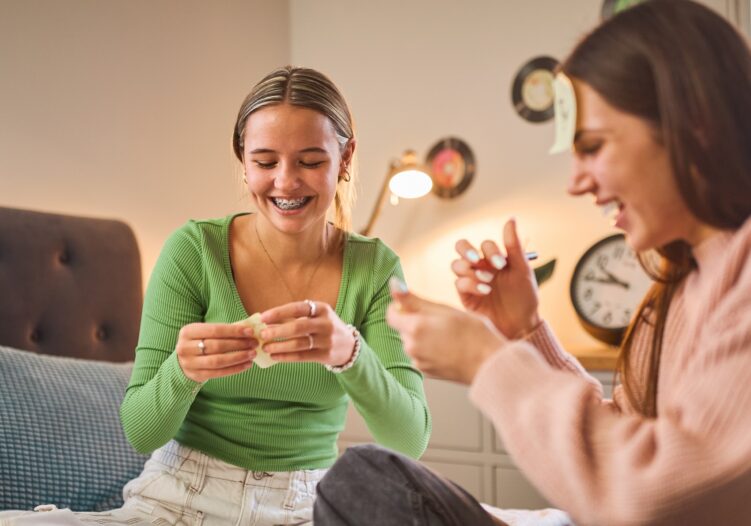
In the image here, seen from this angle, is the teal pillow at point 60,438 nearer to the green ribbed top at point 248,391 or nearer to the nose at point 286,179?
the green ribbed top at point 248,391

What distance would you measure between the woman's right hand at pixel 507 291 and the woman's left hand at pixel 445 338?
168 millimetres

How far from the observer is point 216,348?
1.10m

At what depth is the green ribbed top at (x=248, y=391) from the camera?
1301 mm

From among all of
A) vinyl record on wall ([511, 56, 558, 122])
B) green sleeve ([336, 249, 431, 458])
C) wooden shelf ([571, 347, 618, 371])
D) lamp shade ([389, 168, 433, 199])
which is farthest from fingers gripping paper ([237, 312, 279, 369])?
vinyl record on wall ([511, 56, 558, 122])

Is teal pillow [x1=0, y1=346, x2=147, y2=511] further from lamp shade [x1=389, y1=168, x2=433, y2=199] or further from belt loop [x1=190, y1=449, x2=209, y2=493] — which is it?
lamp shade [x1=389, y1=168, x2=433, y2=199]

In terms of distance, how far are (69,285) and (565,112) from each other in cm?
152

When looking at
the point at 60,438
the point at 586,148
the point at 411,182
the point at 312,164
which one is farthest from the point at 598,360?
the point at 586,148

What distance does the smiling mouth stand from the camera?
4.47ft

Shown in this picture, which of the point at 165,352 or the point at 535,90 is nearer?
the point at 165,352

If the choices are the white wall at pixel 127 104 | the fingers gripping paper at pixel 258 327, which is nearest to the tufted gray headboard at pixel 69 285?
the white wall at pixel 127 104

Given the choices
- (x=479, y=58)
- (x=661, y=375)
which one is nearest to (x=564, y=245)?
(x=479, y=58)

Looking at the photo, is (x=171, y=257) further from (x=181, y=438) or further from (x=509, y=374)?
(x=509, y=374)

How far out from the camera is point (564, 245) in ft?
8.79

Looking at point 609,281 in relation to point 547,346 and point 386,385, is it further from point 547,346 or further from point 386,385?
point 547,346
